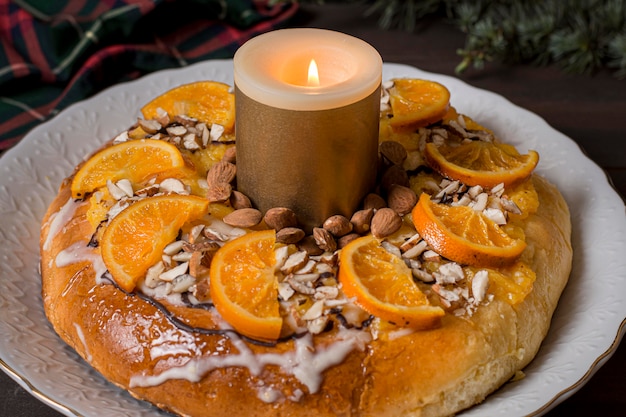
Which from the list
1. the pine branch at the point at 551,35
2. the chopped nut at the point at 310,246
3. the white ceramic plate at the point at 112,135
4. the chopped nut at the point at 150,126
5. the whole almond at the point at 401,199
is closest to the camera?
the white ceramic plate at the point at 112,135

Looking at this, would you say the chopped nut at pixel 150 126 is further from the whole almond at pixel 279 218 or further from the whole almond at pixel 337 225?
the whole almond at pixel 337 225

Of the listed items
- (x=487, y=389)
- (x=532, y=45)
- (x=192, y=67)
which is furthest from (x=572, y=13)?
(x=487, y=389)

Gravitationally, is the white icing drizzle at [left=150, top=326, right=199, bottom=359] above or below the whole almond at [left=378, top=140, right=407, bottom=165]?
below

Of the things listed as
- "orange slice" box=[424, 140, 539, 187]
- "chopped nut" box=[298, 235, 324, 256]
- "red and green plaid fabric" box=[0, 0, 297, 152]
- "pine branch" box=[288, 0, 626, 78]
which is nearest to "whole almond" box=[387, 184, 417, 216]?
"orange slice" box=[424, 140, 539, 187]

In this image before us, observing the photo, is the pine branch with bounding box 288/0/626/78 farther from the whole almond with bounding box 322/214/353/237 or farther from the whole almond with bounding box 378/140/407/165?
the whole almond with bounding box 322/214/353/237

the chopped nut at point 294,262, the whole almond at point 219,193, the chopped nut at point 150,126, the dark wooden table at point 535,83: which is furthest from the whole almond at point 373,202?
the dark wooden table at point 535,83

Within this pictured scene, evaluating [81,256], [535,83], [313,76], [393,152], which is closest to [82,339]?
[81,256]

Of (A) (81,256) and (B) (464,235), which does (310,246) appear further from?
(A) (81,256)
